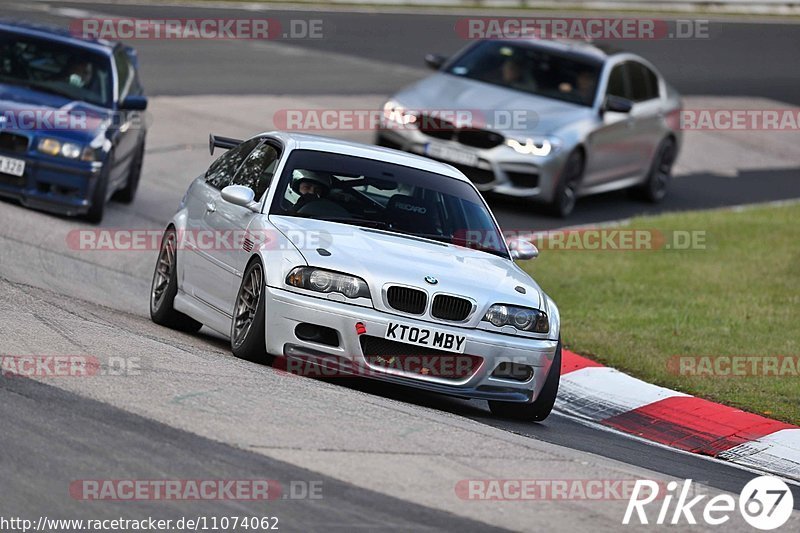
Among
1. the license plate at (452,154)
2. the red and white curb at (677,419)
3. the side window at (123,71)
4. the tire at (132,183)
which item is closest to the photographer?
the red and white curb at (677,419)

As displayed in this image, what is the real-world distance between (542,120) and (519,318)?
877cm

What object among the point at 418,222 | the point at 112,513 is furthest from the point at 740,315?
the point at 112,513

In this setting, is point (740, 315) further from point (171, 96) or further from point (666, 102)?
point (171, 96)

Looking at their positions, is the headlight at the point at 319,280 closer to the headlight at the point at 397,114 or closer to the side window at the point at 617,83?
the headlight at the point at 397,114

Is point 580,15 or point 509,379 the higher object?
point 509,379

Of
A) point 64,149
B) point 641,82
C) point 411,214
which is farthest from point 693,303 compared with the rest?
point 641,82

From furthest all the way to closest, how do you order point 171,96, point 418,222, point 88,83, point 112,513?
point 171,96 < point 88,83 < point 418,222 < point 112,513

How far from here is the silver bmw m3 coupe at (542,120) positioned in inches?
667

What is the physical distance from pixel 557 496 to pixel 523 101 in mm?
11369

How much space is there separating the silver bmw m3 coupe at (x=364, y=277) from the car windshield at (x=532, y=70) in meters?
7.92

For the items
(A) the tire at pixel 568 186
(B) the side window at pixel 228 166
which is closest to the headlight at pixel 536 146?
(A) the tire at pixel 568 186

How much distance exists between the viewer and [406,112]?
678 inches

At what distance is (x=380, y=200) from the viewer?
31.7 ft

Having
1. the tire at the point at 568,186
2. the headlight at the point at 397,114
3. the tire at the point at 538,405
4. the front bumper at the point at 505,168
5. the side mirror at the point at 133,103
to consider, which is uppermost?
the side mirror at the point at 133,103
